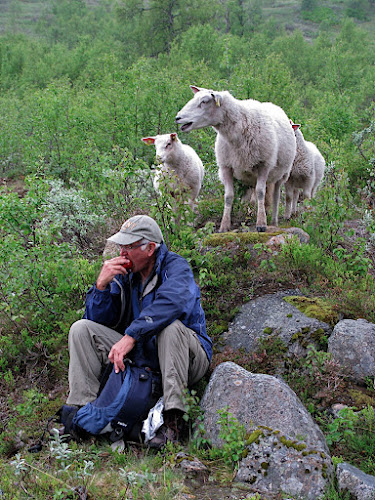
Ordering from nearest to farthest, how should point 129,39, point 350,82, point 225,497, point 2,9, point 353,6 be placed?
point 225,497
point 350,82
point 129,39
point 353,6
point 2,9

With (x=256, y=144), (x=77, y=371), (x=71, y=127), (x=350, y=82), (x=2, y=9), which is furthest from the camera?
(x=2, y=9)

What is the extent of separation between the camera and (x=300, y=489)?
3.42 meters

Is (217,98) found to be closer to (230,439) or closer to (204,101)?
(204,101)

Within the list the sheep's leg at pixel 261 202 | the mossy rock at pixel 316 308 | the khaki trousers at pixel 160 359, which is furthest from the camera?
the sheep's leg at pixel 261 202

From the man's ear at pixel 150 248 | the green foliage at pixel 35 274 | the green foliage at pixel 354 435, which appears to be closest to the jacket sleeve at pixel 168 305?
the man's ear at pixel 150 248

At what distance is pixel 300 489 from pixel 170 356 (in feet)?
4.43

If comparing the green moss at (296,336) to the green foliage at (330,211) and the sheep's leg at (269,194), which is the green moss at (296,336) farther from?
the sheep's leg at (269,194)

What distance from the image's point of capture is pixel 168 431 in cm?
409

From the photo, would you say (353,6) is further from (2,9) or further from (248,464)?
(248,464)

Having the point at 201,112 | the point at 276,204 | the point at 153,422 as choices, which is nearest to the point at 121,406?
the point at 153,422

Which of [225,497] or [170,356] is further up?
[170,356]

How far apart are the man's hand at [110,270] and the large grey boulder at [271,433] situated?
1.20 m

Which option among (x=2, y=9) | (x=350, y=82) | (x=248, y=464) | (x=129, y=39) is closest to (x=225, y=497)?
(x=248, y=464)

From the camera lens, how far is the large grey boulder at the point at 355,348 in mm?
4758
